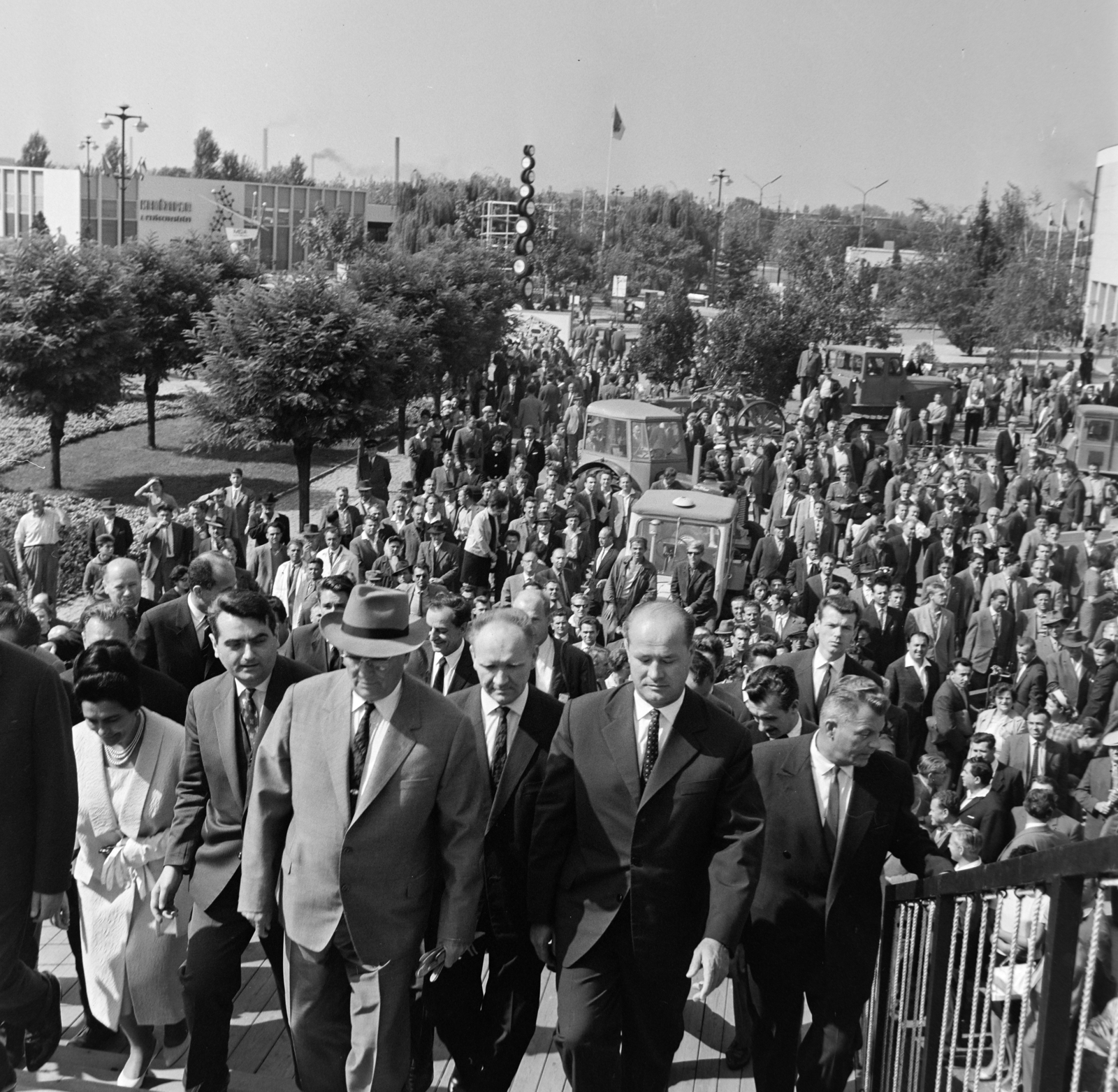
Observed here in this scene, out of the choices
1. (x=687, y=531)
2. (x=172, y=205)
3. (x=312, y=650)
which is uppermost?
(x=172, y=205)

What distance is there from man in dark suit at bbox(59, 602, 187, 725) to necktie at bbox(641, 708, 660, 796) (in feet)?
6.63

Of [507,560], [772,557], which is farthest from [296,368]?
[772,557]

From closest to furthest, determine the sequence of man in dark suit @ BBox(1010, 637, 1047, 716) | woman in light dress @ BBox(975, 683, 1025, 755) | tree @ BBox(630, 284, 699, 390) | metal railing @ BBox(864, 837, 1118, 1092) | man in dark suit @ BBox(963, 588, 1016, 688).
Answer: metal railing @ BBox(864, 837, 1118, 1092) < woman in light dress @ BBox(975, 683, 1025, 755) < man in dark suit @ BBox(1010, 637, 1047, 716) < man in dark suit @ BBox(963, 588, 1016, 688) < tree @ BBox(630, 284, 699, 390)

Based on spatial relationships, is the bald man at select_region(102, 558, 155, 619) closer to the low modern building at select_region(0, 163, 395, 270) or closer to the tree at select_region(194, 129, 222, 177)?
the low modern building at select_region(0, 163, 395, 270)

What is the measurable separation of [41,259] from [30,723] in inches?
999

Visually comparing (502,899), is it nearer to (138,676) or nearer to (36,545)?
(138,676)

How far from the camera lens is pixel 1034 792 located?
21.7 feet

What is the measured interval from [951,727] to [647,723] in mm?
6077

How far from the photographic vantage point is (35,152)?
136 meters

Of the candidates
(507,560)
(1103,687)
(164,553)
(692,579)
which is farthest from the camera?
(507,560)

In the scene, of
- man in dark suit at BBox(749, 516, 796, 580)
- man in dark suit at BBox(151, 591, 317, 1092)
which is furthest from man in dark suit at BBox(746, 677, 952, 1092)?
man in dark suit at BBox(749, 516, 796, 580)

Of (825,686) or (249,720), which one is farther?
(825,686)

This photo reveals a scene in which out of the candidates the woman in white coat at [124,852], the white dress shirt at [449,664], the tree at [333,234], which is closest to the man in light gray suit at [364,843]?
the woman in white coat at [124,852]

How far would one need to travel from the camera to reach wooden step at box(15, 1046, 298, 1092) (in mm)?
4742
